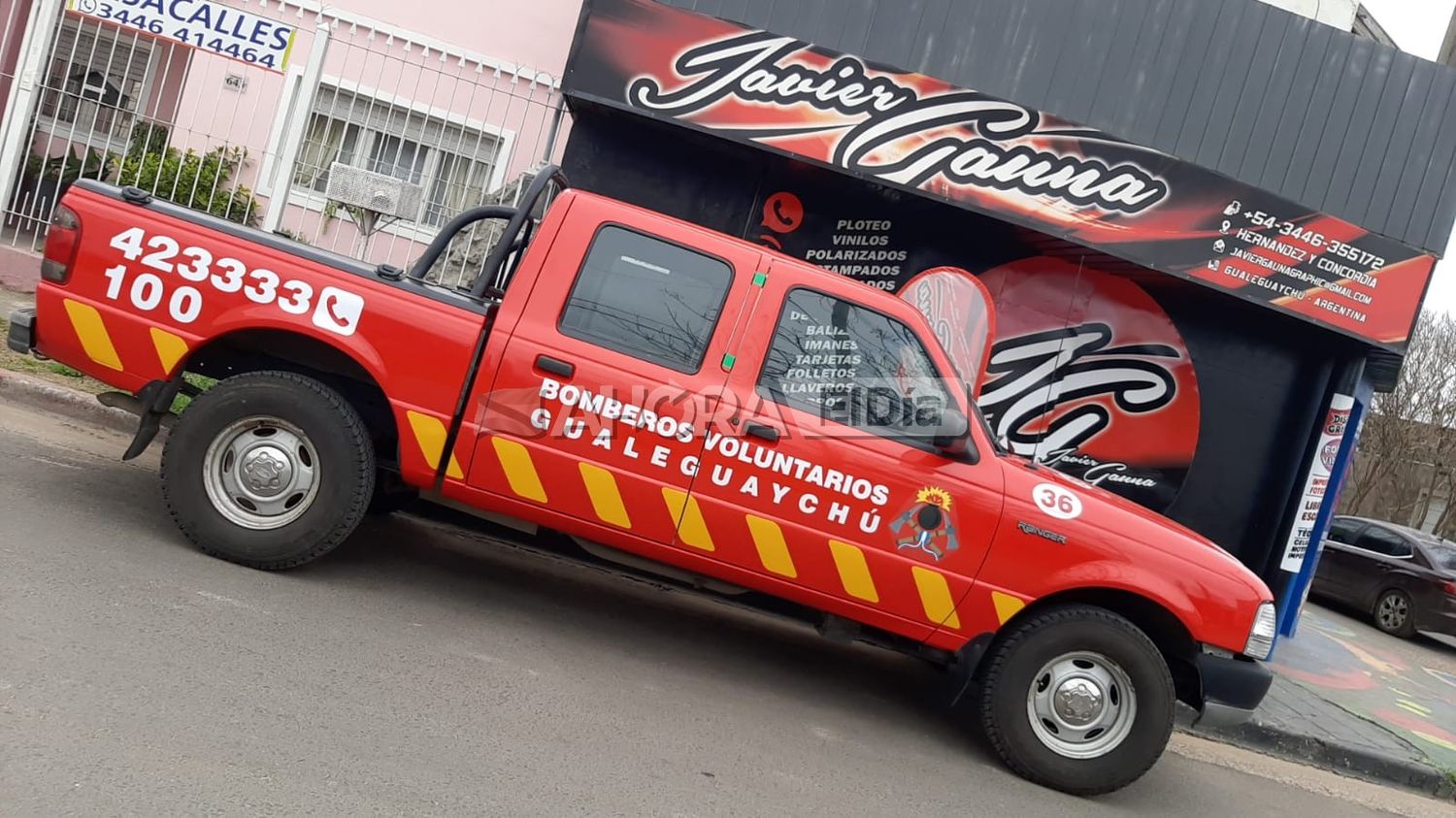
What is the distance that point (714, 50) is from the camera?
332 inches

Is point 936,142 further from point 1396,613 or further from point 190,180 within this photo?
point 1396,613

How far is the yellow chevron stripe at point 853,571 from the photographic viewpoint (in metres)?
4.91

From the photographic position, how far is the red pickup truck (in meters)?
4.85

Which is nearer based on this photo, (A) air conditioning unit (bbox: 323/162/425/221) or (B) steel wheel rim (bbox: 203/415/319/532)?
(B) steel wheel rim (bbox: 203/415/319/532)

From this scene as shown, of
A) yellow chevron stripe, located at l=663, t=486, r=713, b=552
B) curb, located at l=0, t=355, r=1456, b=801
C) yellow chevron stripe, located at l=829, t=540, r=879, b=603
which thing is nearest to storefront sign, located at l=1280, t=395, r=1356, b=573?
curb, located at l=0, t=355, r=1456, b=801

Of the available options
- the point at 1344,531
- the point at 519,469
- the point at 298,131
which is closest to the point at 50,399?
the point at 298,131

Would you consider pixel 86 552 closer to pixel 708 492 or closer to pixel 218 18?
pixel 708 492

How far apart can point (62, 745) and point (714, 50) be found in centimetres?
661

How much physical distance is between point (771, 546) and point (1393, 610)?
44.7 ft

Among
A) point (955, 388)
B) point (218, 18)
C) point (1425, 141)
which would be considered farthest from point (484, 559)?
point (1425, 141)

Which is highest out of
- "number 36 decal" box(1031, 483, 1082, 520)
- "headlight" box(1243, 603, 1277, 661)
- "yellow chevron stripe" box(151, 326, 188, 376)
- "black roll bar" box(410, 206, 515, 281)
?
"black roll bar" box(410, 206, 515, 281)

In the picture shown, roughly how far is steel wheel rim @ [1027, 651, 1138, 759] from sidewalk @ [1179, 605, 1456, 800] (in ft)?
1.13

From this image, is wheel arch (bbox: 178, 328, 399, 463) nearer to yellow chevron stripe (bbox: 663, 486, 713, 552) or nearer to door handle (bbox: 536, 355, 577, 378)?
A: door handle (bbox: 536, 355, 577, 378)

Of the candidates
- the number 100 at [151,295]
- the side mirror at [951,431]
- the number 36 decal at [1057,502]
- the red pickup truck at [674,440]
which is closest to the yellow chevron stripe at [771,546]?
the red pickup truck at [674,440]
